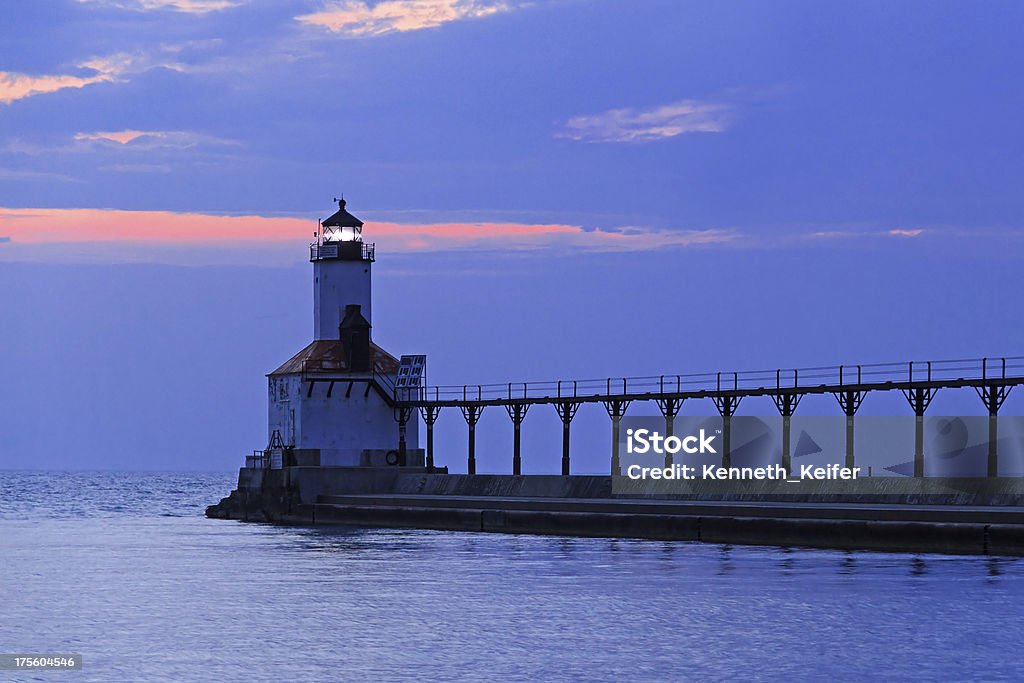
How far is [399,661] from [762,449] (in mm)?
32566

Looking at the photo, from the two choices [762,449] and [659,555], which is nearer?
[659,555]

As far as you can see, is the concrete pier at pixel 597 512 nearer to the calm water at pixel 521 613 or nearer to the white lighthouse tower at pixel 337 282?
the calm water at pixel 521 613

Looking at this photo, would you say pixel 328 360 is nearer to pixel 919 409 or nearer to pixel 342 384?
pixel 342 384

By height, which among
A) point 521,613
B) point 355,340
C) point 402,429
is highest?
point 355,340

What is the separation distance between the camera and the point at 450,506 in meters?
58.0

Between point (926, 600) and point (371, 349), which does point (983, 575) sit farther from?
point (371, 349)

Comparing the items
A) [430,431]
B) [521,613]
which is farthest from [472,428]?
[521,613]

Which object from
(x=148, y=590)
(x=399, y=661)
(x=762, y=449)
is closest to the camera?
(x=399, y=661)

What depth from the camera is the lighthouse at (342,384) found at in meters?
65.6

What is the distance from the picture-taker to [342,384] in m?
66.1

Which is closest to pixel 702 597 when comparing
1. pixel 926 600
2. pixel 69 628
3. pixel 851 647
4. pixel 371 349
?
pixel 926 600

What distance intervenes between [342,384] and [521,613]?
113 ft

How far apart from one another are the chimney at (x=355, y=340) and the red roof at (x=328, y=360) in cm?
23

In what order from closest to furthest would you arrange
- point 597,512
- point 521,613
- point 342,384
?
point 521,613, point 597,512, point 342,384
